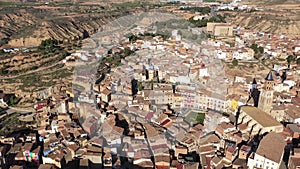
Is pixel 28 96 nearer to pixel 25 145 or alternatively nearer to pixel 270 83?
pixel 25 145

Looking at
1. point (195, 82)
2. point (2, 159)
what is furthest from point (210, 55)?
point (2, 159)

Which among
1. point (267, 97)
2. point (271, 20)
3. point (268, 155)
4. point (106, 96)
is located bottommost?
point (268, 155)

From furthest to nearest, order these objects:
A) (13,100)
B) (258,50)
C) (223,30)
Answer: (223,30) < (258,50) < (13,100)

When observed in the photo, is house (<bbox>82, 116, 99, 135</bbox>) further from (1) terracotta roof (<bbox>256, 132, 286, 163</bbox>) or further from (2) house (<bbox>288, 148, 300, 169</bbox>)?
(2) house (<bbox>288, 148, 300, 169</bbox>)

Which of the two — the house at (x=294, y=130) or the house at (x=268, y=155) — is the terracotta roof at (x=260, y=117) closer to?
the house at (x=294, y=130)

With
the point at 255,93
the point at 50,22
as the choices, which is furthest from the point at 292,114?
the point at 50,22

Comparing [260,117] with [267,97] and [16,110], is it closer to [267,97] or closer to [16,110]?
[267,97]

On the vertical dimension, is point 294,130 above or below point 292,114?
below
